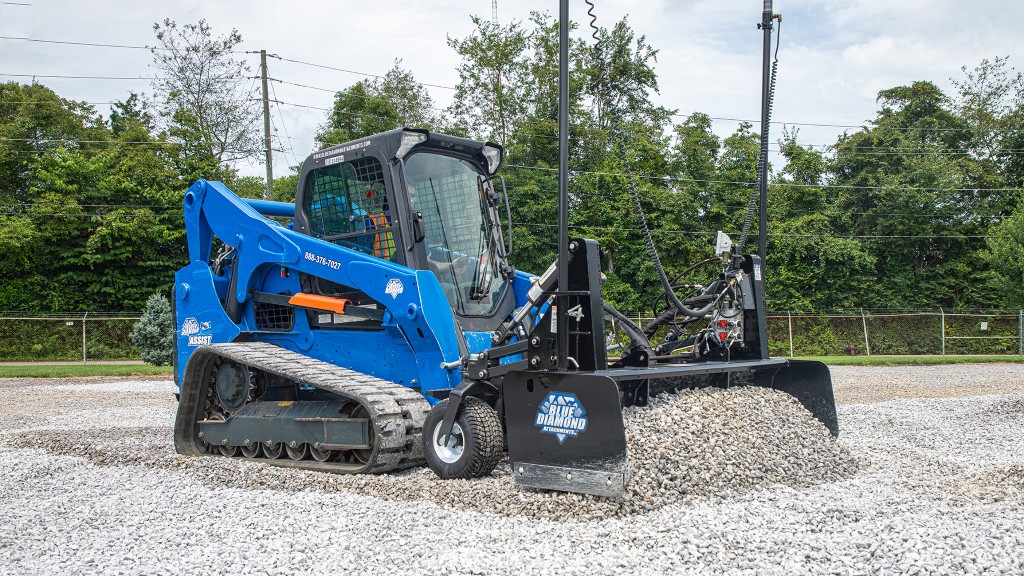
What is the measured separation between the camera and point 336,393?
21.5ft

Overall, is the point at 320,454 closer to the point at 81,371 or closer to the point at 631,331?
the point at 631,331

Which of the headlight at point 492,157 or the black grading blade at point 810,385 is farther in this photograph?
the headlight at point 492,157

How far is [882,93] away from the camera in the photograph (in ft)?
145

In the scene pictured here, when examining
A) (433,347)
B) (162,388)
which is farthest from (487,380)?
(162,388)

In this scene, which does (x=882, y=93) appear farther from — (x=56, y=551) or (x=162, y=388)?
(x=56, y=551)

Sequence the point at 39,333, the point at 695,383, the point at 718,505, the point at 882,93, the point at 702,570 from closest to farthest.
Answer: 1. the point at 702,570
2. the point at 718,505
3. the point at 695,383
4. the point at 39,333
5. the point at 882,93

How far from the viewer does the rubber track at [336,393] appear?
6156mm

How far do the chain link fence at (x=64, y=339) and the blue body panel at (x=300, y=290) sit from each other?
2218 cm

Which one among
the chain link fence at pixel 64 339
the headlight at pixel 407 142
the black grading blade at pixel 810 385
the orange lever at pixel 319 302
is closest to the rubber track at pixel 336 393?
the orange lever at pixel 319 302

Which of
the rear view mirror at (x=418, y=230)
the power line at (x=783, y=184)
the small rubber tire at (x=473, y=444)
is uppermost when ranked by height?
the power line at (x=783, y=184)

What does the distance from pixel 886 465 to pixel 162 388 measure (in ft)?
47.2

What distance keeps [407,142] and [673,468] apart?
3.56 m

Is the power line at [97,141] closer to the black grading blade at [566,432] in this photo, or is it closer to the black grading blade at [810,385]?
the black grading blade at [810,385]

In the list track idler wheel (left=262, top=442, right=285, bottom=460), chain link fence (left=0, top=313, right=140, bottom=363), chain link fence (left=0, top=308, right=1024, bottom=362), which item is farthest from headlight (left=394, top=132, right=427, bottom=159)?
chain link fence (left=0, top=313, right=140, bottom=363)
